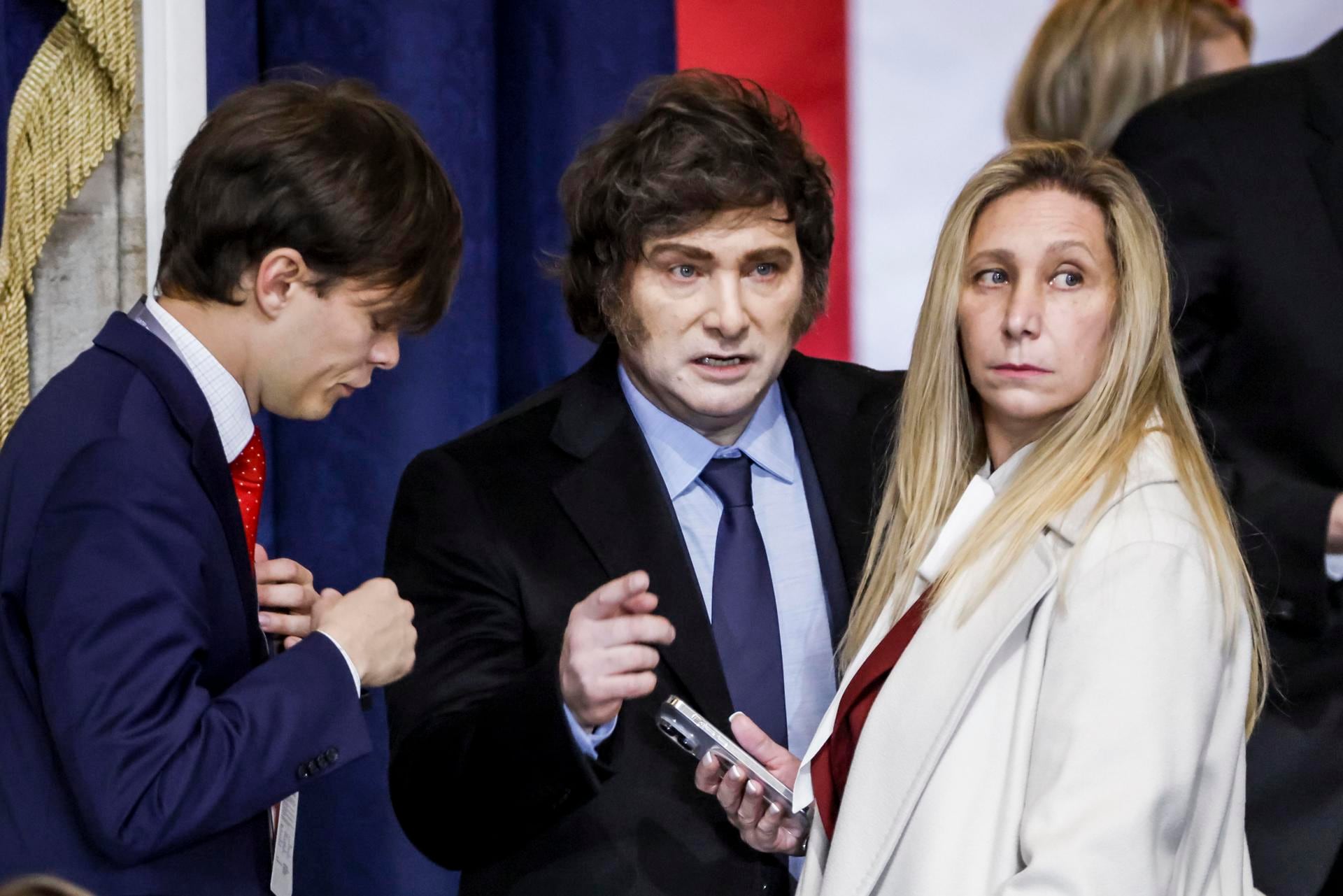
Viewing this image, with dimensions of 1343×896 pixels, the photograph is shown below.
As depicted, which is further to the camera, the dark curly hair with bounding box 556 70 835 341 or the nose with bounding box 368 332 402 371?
the dark curly hair with bounding box 556 70 835 341

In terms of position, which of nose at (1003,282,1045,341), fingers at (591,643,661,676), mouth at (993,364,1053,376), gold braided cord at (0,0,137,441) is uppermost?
gold braided cord at (0,0,137,441)

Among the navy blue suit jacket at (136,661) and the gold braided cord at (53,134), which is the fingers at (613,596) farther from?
the gold braided cord at (53,134)

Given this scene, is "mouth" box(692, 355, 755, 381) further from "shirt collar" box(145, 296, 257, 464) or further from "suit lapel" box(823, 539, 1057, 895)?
"shirt collar" box(145, 296, 257, 464)

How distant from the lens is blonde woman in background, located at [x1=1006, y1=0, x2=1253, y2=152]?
2.55 m

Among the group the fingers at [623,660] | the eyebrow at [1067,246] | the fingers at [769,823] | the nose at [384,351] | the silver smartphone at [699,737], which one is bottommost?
the fingers at [769,823]

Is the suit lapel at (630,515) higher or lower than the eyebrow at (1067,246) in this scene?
lower

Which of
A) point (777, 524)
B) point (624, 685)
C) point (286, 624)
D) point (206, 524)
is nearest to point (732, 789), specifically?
point (624, 685)

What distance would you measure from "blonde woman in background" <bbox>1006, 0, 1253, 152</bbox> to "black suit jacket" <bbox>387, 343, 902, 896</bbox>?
2.82 feet

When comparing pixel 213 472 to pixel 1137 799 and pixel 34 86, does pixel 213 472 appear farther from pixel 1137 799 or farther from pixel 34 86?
pixel 34 86

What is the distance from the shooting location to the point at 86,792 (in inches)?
52.8

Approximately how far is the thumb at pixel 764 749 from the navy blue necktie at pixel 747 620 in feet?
0.43

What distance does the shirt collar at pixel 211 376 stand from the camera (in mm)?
1561

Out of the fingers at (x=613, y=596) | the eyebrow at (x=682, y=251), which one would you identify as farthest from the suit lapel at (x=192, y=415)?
the eyebrow at (x=682, y=251)

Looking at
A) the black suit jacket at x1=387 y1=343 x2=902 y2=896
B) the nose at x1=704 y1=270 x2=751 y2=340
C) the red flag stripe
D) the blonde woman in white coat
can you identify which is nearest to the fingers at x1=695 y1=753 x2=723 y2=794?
the blonde woman in white coat
